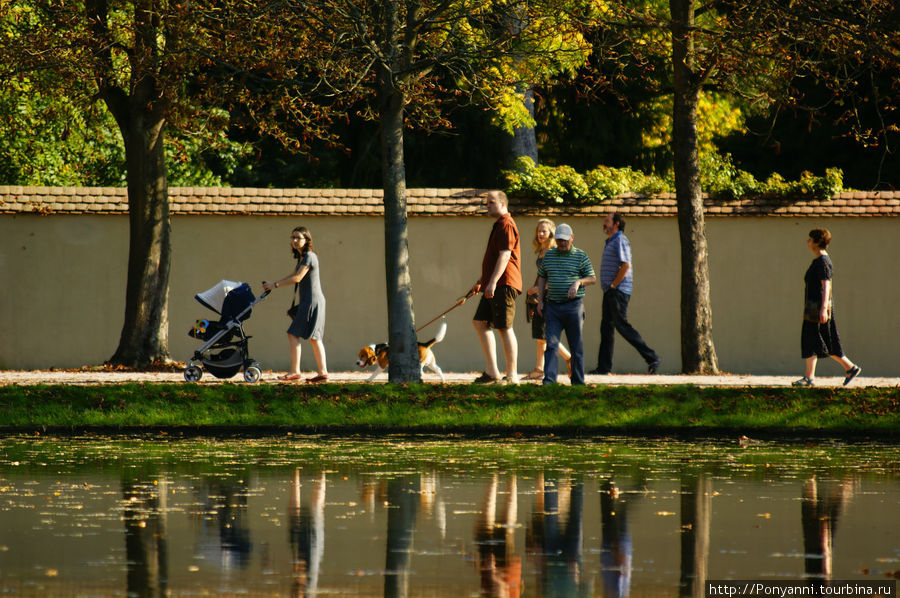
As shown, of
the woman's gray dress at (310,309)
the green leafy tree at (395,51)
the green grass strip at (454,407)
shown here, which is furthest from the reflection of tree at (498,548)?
the woman's gray dress at (310,309)

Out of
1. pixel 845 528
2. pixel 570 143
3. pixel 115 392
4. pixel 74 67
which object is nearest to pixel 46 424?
pixel 115 392

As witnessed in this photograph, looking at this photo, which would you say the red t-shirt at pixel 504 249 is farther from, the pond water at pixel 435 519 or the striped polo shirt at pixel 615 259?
the pond water at pixel 435 519

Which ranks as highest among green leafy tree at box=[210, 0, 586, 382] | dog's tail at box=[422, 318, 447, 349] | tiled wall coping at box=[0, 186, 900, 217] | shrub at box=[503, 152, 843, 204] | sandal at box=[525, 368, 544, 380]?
green leafy tree at box=[210, 0, 586, 382]

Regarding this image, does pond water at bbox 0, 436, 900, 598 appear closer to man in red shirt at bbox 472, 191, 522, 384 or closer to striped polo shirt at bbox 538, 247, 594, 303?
striped polo shirt at bbox 538, 247, 594, 303

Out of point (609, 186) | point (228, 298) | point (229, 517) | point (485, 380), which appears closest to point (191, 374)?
point (228, 298)

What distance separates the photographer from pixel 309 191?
20.1 meters

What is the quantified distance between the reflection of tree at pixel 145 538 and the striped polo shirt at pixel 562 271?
608 centimetres

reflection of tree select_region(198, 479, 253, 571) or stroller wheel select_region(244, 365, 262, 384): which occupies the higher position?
stroller wheel select_region(244, 365, 262, 384)

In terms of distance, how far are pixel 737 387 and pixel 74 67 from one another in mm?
9397

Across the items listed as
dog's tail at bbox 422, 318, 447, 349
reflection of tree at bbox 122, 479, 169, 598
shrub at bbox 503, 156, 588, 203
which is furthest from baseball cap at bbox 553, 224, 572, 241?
reflection of tree at bbox 122, 479, 169, 598

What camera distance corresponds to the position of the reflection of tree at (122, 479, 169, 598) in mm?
5961

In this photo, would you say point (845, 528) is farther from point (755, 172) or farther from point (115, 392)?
point (755, 172)

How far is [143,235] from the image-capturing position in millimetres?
18812

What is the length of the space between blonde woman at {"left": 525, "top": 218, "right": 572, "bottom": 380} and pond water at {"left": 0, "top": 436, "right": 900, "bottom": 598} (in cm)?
421
